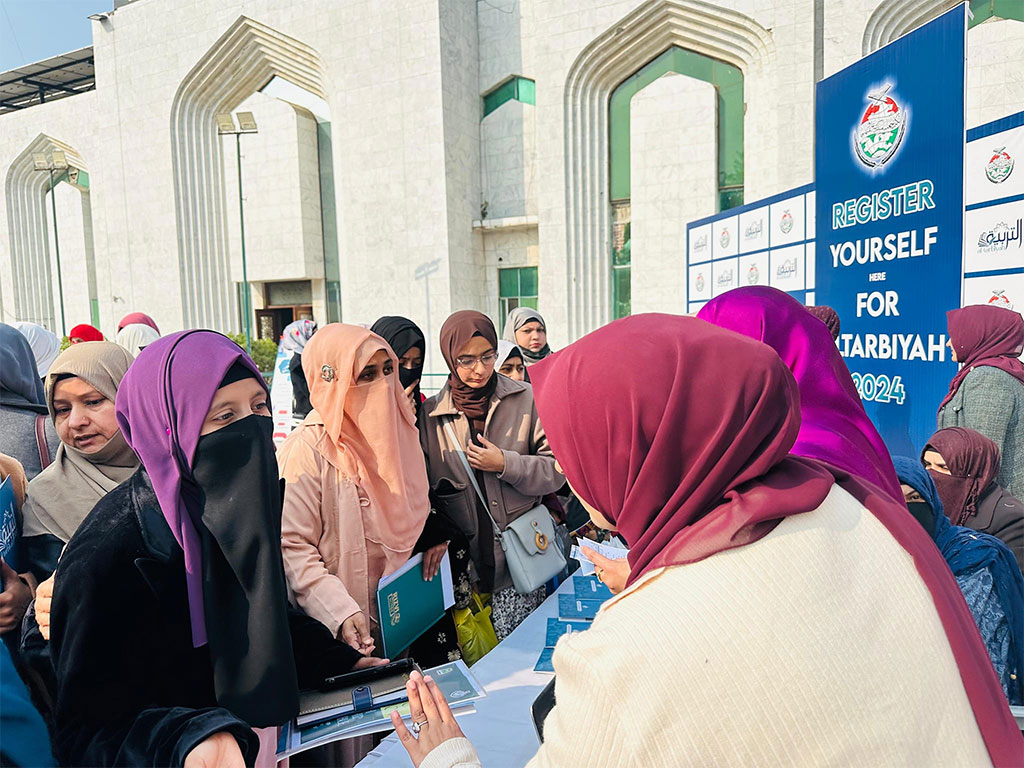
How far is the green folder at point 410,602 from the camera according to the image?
194cm

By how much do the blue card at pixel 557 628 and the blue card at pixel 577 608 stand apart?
0.22 ft

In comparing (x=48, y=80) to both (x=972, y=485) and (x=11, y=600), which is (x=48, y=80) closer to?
(x=11, y=600)

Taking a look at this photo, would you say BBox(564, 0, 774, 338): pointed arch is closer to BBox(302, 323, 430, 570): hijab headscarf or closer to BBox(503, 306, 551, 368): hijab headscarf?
BBox(503, 306, 551, 368): hijab headscarf

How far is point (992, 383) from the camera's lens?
10.5ft

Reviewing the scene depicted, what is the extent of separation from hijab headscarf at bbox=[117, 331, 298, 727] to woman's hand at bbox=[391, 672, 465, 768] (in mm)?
283

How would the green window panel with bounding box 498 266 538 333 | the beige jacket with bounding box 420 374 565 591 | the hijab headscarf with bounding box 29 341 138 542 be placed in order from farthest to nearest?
the green window panel with bounding box 498 266 538 333, the beige jacket with bounding box 420 374 565 591, the hijab headscarf with bounding box 29 341 138 542

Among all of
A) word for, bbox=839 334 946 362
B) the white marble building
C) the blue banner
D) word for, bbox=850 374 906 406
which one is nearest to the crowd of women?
word for, bbox=839 334 946 362

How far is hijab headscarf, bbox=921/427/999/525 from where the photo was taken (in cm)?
256

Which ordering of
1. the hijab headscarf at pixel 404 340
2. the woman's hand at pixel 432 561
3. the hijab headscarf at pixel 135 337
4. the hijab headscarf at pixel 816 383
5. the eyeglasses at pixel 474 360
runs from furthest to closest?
the hijab headscarf at pixel 135 337 → the hijab headscarf at pixel 404 340 → the eyeglasses at pixel 474 360 → the woman's hand at pixel 432 561 → the hijab headscarf at pixel 816 383

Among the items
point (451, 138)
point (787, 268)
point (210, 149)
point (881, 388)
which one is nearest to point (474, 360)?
point (881, 388)

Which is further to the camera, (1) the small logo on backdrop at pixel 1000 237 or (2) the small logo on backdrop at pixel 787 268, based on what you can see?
(2) the small logo on backdrop at pixel 787 268

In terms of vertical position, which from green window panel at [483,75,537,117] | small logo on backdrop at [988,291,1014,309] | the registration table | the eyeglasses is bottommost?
the registration table

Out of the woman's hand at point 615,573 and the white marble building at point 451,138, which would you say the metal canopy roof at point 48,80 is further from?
the woman's hand at point 615,573

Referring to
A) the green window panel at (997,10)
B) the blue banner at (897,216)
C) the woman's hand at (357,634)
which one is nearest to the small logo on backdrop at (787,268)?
the blue banner at (897,216)
